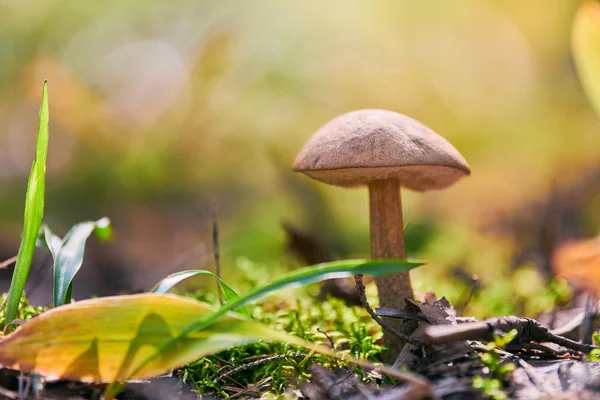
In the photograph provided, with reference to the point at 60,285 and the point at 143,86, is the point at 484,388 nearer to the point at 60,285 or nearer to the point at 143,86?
the point at 60,285

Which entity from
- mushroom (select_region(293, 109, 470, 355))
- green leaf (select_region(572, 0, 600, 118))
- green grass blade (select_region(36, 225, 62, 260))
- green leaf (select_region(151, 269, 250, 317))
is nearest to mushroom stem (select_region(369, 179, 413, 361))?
mushroom (select_region(293, 109, 470, 355))

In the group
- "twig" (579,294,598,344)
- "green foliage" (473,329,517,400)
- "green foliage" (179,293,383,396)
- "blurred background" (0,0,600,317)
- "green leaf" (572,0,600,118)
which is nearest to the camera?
"green foliage" (473,329,517,400)

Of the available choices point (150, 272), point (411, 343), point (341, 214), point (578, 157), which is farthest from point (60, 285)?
point (578, 157)

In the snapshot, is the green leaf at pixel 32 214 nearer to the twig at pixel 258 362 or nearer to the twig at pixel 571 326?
the twig at pixel 258 362

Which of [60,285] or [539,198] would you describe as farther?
[539,198]

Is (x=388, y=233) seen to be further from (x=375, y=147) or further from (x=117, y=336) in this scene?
(x=117, y=336)

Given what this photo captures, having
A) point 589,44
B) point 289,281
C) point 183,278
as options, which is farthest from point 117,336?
point 589,44

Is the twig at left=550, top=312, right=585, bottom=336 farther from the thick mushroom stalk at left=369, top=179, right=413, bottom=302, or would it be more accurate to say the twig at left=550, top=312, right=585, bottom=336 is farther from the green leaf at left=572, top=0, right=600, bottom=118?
the green leaf at left=572, top=0, right=600, bottom=118
